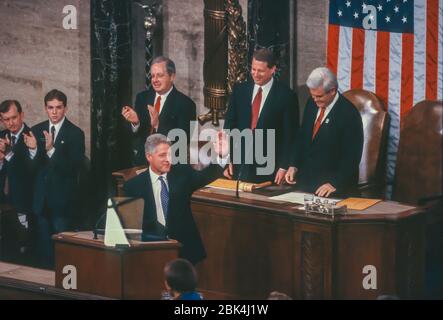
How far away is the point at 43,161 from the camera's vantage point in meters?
11.4

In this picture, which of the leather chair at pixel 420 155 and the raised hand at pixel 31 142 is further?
the raised hand at pixel 31 142

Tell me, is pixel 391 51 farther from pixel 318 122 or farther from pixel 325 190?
pixel 325 190

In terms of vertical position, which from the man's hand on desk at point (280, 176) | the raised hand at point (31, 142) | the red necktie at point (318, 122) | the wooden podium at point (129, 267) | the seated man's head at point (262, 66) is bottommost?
the wooden podium at point (129, 267)

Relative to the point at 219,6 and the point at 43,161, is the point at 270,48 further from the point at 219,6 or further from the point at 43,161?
the point at 43,161

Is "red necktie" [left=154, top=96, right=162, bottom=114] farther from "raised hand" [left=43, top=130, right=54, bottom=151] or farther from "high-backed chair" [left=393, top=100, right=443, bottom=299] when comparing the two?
"high-backed chair" [left=393, top=100, right=443, bottom=299]

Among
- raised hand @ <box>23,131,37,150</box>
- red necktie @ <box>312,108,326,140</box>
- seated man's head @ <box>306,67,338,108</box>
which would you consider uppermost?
seated man's head @ <box>306,67,338,108</box>

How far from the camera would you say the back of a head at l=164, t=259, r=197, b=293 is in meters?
8.40

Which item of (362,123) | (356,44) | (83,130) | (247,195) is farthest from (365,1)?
(83,130)

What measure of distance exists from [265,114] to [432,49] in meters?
1.54

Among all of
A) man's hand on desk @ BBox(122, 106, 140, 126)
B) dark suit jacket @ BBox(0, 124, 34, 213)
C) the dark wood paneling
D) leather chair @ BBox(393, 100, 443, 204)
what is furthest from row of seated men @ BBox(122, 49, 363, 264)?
dark suit jacket @ BBox(0, 124, 34, 213)

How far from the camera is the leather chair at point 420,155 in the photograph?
10.1 metres

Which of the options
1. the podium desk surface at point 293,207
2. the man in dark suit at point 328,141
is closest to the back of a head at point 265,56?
the man in dark suit at point 328,141

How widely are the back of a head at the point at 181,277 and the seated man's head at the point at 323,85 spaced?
A: 7.61ft

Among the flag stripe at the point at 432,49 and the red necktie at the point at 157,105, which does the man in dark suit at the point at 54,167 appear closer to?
the red necktie at the point at 157,105
